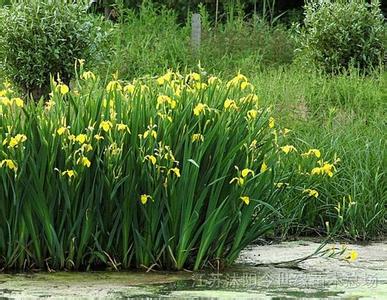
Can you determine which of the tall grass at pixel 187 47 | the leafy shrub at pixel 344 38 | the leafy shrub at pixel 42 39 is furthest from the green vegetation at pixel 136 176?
the leafy shrub at pixel 344 38

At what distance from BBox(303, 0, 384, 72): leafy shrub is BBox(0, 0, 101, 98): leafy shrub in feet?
8.37

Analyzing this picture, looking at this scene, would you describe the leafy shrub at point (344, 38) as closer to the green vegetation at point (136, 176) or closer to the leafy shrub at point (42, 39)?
the leafy shrub at point (42, 39)

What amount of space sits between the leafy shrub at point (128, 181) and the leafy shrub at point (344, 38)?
5520 millimetres

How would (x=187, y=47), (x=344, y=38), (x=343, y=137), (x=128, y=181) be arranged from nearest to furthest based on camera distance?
(x=128, y=181)
(x=343, y=137)
(x=344, y=38)
(x=187, y=47)

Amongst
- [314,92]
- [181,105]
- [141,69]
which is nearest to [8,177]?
[181,105]

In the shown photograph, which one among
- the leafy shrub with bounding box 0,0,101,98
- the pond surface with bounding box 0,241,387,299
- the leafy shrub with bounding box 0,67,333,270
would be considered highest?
the leafy shrub with bounding box 0,0,101,98

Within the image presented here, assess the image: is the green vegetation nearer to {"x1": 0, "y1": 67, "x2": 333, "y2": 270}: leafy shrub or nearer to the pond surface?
{"x1": 0, "y1": 67, "x2": 333, "y2": 270}: leafy shrub

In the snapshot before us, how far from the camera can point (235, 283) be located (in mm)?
4191

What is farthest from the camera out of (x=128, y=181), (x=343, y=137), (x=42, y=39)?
(x=42, y=39)

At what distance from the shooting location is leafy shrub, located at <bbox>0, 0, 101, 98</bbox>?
876cm

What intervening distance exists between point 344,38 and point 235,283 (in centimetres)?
617

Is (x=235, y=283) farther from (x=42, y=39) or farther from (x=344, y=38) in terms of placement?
(x=344, y=38)

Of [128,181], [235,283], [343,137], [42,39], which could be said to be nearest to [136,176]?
[128,181]

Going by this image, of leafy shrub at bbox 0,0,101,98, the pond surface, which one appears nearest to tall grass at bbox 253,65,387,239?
the pond surface
